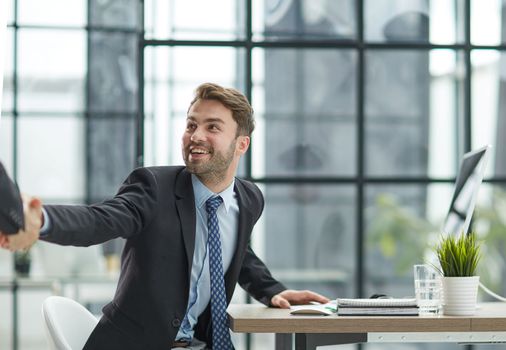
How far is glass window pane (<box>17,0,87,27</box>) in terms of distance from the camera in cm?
888

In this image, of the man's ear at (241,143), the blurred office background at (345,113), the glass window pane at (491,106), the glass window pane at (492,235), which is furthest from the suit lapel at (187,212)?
the glass window pane at (492,235)

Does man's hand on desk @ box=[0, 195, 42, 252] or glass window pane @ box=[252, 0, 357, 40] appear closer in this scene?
man's hand on desk @ box=[0, 195, 42, 252]

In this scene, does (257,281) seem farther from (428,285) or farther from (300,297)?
(428,285)

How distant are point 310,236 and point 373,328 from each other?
9.19 feet

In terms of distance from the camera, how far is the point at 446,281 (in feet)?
10.5

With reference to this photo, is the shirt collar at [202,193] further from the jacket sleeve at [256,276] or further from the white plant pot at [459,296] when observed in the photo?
the white plant pot at [459,296]

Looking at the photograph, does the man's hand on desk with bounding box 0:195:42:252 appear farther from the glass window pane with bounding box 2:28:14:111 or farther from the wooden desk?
the glass window pane with bounding box 2:28:14:111

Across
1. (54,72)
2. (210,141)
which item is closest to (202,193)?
(210,141)

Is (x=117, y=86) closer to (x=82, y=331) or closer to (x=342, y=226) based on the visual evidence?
(x=342, y=226)

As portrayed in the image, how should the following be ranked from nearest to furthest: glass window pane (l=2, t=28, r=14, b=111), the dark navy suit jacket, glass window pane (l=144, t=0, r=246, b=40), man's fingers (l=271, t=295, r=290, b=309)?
the dark navy suit jacket
man's fingers (l=271, t=295, r=290, b=309)
glass window pane (l=144, t=0, r=246, b=40)
glass window pane (l=2, t=28, r=14, b=111)

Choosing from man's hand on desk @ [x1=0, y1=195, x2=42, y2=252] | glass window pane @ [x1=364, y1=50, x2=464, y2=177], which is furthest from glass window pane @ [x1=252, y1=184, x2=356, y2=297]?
man's hand on desk @ [x1=0, y1=195, x2=42, y2=252]

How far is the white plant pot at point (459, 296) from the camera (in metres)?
3.17

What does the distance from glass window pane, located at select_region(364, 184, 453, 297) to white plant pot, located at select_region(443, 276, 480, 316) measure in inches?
98.2

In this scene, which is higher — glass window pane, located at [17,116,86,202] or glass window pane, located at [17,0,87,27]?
glass window pane, located at [17,0,87,27]
